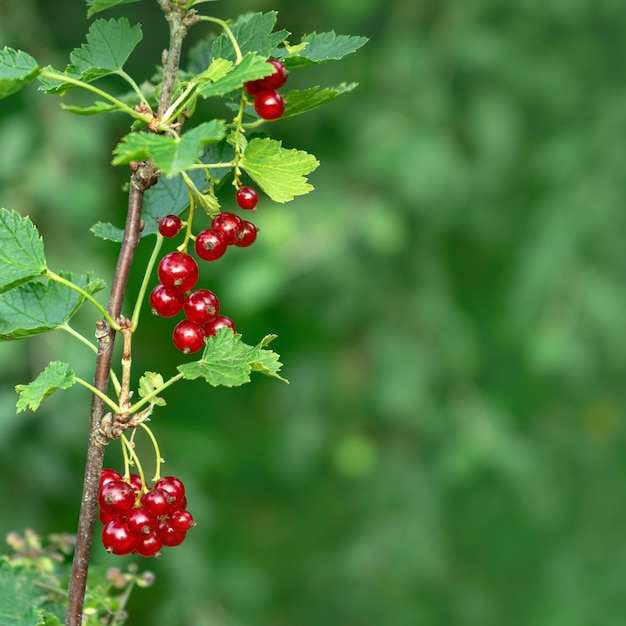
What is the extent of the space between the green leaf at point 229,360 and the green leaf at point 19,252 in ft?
0.32

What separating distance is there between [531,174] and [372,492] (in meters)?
0.84

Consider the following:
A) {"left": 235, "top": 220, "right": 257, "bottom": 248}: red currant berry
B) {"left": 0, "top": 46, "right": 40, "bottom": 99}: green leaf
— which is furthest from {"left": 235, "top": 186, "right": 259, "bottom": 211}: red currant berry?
{"left": 0, "top": 46, "right": 40, "bottom": 99}: green leaf

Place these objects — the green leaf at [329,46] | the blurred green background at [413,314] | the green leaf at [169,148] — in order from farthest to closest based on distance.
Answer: the blurred green background at [413,314] → the green leaf at [329,46] → the green leaf at [169,148]

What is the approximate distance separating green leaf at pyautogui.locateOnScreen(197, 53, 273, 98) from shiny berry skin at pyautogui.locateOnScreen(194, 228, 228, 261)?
3.2 inches

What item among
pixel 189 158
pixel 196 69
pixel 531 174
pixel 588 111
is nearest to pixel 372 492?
pixel 531 174

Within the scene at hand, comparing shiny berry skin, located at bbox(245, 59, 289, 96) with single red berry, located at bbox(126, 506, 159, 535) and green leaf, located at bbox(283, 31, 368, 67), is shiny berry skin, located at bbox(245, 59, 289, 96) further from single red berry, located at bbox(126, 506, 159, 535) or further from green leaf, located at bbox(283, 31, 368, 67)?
single red berry, located at bbox(126, 506, 159, 535)

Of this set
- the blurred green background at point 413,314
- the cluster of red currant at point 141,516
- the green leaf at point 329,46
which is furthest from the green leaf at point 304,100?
the blurred green background at point 413,314

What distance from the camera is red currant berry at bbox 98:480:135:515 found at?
517 millimetres

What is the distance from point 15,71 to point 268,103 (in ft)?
0.44

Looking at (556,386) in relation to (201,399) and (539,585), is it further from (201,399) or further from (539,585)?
(201,399)

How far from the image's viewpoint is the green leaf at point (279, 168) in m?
0.55

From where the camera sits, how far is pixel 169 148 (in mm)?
462

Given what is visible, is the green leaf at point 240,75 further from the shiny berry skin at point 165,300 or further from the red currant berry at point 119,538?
the red currant berry at point 119,538

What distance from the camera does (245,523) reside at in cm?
262
